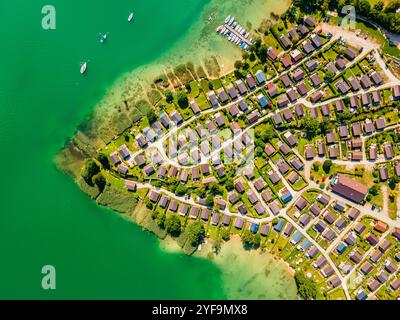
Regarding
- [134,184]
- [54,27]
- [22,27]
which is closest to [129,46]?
[54,27]

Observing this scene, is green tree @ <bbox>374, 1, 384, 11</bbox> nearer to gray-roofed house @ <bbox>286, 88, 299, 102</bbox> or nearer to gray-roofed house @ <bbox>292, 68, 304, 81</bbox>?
gray-roofed house @ <bbox>292, 68, 304, 81</bbox>

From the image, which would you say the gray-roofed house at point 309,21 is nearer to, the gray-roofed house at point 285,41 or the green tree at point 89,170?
the gray-roofed house at point 285,41

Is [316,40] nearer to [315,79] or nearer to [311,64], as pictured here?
[311,64]

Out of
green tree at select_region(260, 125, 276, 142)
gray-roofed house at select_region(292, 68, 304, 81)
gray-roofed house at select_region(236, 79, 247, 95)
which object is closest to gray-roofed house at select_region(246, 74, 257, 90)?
gray-roofed house at select_region(236, 79, 247, 95)

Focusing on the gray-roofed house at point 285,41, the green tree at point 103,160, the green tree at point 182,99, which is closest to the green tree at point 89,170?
the green tree at point 103,160

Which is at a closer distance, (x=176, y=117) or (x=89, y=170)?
(x=89, y=170)

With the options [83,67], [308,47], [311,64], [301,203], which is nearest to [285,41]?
[308,47]
